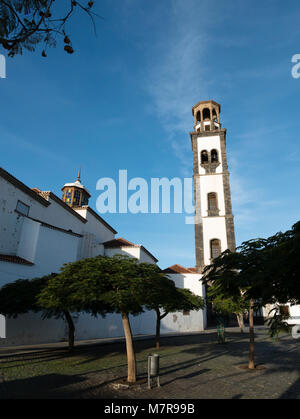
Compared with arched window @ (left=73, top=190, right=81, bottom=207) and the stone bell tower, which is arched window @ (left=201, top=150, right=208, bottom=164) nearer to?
the stone bell tower

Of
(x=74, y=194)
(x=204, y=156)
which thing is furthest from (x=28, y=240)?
(x=204, y=156)

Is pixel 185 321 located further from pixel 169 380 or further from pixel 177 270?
pixel 169 380

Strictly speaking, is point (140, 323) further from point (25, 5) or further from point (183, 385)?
point (25, 5)

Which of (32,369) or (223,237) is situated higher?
(223,237)

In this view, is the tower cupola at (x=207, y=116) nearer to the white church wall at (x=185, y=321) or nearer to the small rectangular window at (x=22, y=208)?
the white church wall at (x=185, y=321)

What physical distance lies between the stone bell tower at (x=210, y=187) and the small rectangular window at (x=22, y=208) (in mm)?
21433

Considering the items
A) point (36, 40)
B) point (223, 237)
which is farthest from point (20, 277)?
point (223, 237)

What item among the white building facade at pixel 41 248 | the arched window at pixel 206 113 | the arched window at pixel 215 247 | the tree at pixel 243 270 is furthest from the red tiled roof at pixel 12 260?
the arched window at pixel 206 113

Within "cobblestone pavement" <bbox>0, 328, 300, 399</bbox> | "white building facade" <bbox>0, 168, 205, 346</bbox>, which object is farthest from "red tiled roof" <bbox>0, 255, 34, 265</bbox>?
"cobblestone pavement" <bbox>0, 328, 300, 399</bbox>

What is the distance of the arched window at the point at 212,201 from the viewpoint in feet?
120

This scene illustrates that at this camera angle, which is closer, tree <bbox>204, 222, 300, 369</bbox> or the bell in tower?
tree <bbox>204, 222, 300, 369</bbox>

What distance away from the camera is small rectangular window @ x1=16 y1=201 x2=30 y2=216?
2112 cm
